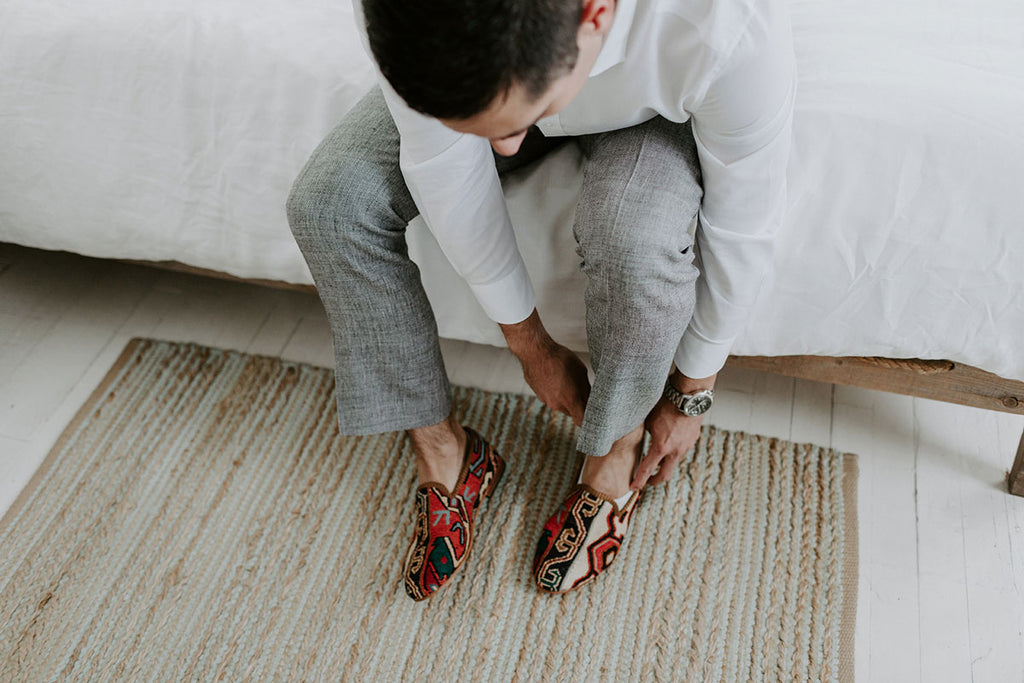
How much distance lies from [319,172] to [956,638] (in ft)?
2.95

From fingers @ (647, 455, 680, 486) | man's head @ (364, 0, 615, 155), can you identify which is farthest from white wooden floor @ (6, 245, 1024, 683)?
man's head @ (364, 0, 615, 155)

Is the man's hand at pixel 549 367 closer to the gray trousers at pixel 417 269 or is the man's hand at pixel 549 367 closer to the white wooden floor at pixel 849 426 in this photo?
the gray trousers at pixel 417 269

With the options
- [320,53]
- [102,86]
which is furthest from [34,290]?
[320,53]

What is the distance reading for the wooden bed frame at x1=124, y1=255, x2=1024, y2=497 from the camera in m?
0.96

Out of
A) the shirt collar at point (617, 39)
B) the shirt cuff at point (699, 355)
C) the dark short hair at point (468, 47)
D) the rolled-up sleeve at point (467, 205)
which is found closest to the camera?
the dark short hair at point (468, 47)

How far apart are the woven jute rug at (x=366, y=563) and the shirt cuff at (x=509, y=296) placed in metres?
0.30

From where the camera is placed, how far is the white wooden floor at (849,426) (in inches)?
37.4

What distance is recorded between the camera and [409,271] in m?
0.93

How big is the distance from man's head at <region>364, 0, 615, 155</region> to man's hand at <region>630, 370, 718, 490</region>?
49 centimetres

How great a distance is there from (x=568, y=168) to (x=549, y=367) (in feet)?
A: 0.75

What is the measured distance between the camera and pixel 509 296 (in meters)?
0.87

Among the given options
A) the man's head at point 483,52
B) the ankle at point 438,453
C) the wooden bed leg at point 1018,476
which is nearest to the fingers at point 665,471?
the ankle at point 438,453

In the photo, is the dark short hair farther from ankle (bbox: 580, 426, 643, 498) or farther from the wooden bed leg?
the wooden bed leg

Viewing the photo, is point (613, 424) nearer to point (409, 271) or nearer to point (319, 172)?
point (409, 271)
